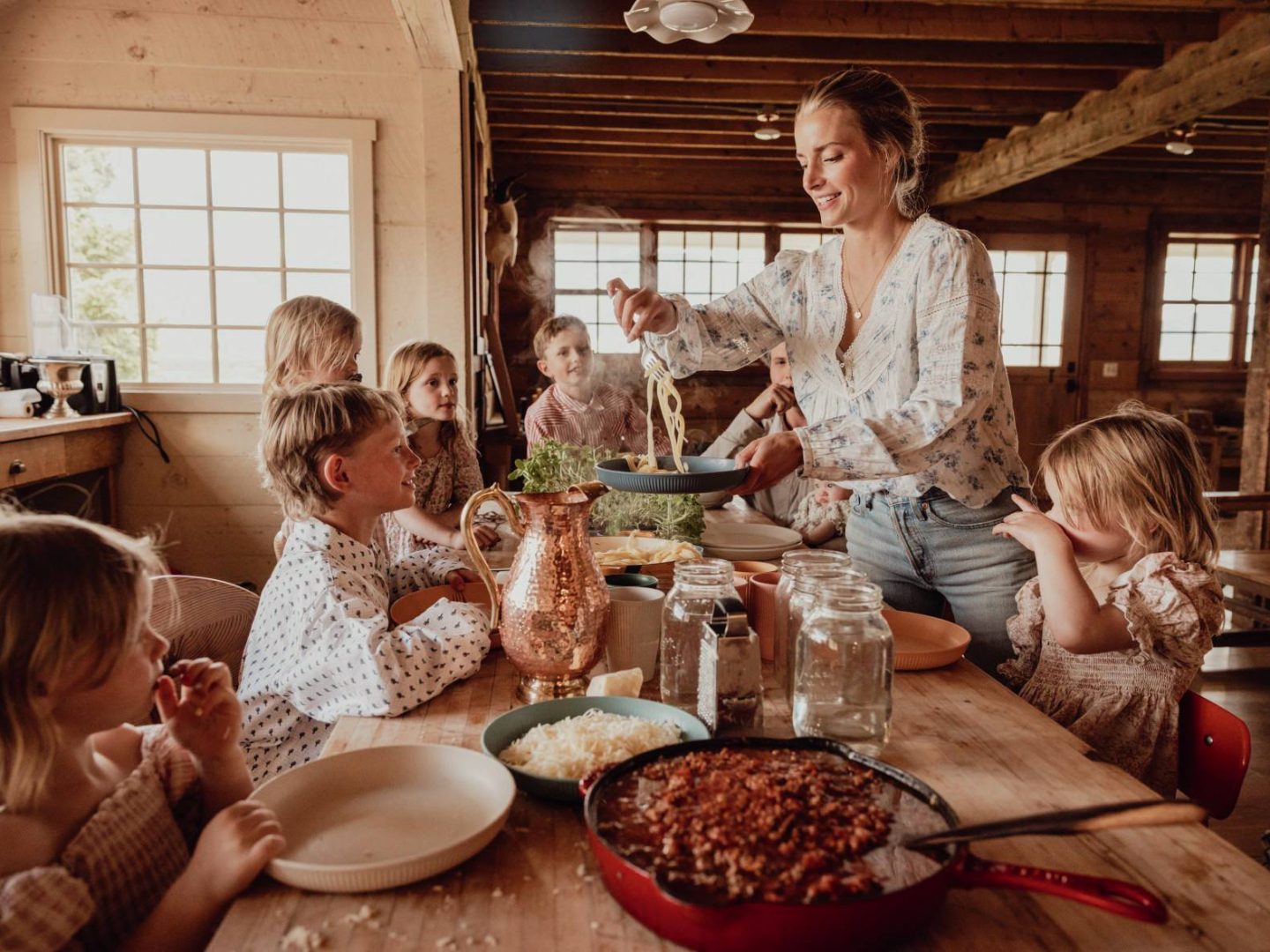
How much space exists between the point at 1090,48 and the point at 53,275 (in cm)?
557

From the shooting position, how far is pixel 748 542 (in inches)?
92.0

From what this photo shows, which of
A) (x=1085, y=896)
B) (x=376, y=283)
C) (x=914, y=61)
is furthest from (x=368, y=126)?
(x=1085, y=896)

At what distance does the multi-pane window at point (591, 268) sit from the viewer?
27.7 feet

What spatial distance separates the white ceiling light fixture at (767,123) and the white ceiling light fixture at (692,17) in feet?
10.1

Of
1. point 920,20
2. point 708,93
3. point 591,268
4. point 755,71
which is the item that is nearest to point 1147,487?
point 920,20

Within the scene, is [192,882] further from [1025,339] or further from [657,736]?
[1025,339]

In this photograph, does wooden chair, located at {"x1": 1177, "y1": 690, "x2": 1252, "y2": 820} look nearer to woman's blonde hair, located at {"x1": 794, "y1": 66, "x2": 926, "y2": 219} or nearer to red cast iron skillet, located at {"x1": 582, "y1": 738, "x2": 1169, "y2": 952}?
red cast iron skillet, located at {"x1": 582, "y1": 738, "x2": 1169, "y2": 952}

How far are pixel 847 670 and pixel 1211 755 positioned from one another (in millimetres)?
691

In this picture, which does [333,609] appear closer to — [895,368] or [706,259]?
[895,368]

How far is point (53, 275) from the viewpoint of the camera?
421cm

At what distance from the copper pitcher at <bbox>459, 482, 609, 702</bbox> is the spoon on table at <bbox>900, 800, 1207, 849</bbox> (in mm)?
597

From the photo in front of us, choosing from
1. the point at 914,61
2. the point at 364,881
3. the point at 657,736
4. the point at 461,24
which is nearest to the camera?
the point at 364,881

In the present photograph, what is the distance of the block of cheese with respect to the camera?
3.80 feet

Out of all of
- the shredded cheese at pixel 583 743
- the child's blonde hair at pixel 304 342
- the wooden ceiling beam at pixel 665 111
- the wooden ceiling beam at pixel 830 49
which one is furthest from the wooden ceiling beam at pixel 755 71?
the shredded cheese at pixel 583 743
